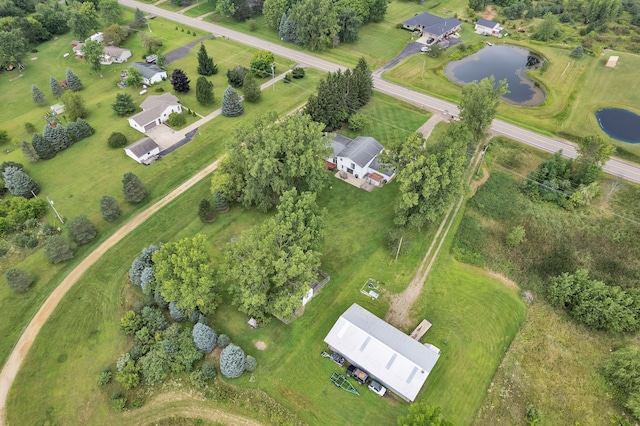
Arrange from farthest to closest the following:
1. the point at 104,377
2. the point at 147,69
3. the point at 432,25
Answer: the point at 432,25 → the point at 147,69 → the point at 104,377

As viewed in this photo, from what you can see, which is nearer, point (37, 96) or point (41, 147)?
point (41, 147)

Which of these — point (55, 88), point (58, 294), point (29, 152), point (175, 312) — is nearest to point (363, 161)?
point (175, 312)

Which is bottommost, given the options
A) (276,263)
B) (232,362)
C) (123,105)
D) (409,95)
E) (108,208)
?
(232,362)

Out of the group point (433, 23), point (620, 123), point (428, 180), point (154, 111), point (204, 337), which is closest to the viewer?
point (204, 337)

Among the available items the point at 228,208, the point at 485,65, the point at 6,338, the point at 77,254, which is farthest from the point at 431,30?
the point at 6,338

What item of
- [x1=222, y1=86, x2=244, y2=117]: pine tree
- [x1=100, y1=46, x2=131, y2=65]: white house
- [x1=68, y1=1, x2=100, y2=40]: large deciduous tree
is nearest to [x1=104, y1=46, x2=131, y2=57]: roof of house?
[x1=100, y1=46, x2=131, y2=65]: white house

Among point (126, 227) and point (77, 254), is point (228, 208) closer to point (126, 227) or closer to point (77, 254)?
point (126, 227)

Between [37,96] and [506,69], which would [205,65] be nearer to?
[37,96]
